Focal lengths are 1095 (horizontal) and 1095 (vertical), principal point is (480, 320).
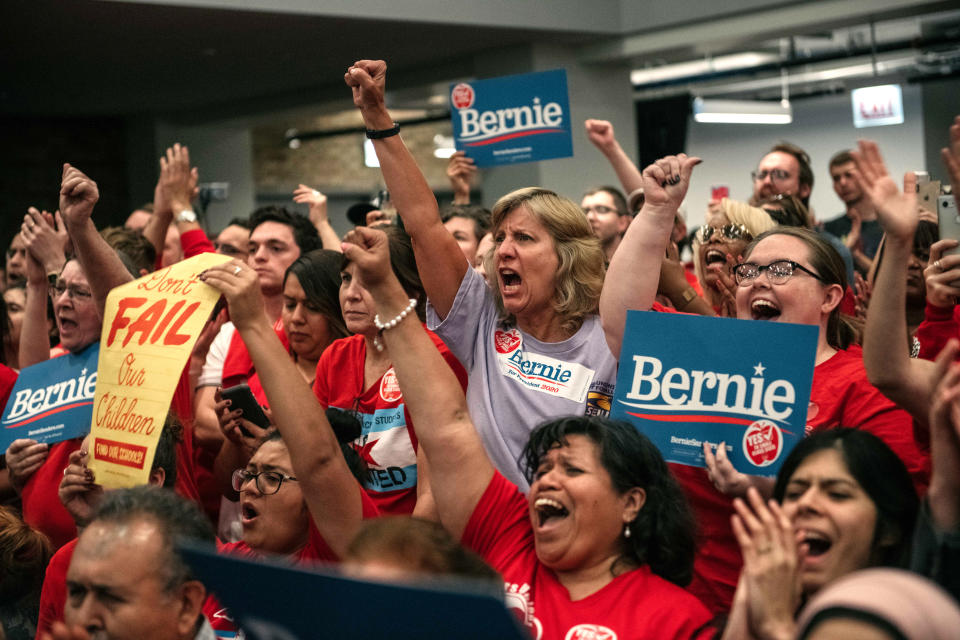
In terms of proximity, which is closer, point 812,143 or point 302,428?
point 302,428

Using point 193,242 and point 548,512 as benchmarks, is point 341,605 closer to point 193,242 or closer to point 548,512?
point 548,512

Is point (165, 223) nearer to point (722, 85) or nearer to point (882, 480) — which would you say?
point (882, 480)

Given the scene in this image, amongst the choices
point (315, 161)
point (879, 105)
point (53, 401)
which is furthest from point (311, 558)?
point (315, 161)

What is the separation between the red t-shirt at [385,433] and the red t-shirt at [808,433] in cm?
73

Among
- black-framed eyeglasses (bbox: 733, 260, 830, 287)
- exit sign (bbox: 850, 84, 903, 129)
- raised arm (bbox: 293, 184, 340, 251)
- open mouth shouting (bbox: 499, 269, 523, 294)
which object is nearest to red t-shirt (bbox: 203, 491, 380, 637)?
open mouth shouting (bbox: 499, 269, 523, 294)

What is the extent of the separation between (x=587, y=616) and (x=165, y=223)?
3.35 meters

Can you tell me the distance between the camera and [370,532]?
1721mm

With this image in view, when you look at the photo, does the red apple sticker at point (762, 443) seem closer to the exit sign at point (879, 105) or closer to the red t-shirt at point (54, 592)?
the red t-shirt at point (54, 592)

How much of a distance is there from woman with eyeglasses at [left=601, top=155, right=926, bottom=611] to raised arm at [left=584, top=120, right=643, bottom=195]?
1.26 metres

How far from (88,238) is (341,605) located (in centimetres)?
200

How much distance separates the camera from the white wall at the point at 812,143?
625 inches

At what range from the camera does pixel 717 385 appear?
241 centimetres

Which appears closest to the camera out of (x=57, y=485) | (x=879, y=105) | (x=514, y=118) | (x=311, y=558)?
(x=311, y=558)

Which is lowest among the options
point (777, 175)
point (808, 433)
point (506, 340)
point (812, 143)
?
point (808, 433)
